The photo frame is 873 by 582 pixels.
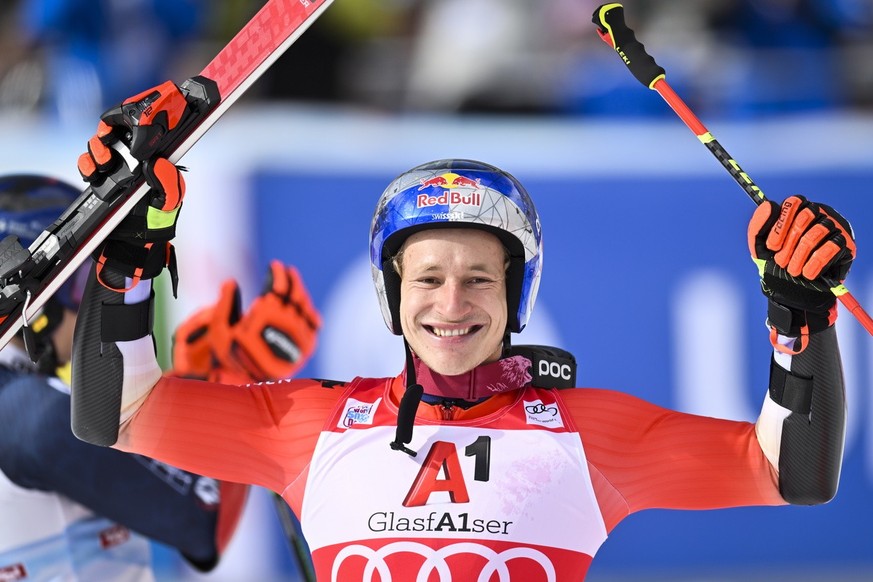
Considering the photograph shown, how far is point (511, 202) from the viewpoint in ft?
12.0

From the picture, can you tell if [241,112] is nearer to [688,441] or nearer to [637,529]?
[637,529]

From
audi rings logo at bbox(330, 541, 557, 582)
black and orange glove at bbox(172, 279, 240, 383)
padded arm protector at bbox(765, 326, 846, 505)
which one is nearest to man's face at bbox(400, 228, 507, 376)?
audi rings logo at bbox(330, 541, 557, 582)

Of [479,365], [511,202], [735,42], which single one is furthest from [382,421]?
[735,42]

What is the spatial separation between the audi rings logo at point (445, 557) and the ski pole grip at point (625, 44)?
4.30 feet

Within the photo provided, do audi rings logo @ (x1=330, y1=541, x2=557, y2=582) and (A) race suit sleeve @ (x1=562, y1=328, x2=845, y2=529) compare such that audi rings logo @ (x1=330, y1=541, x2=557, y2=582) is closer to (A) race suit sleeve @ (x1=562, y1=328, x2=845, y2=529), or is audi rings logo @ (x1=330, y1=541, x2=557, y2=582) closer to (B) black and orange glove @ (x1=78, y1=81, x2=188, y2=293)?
(A) race suit sleeve @ (x1=562, y1=328, x2=845, y2=529)

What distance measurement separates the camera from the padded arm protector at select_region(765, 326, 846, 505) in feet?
11.1

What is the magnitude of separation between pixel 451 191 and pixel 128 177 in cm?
81

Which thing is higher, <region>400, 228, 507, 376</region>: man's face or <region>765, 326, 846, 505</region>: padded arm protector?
<region>400, 228, 507, 376</region>: man's face

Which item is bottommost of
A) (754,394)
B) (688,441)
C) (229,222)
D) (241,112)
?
(688,441)

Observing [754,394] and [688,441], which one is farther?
[754,394]

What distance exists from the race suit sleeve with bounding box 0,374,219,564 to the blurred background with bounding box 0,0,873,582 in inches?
107

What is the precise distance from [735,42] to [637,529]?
10.5ft

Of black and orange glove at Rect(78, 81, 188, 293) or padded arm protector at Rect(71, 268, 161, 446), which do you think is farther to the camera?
padded arm protector at Rect(71, 268, 161, 446)

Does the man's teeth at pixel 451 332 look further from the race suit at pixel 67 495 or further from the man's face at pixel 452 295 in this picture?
the race suit at pixel 67 495
